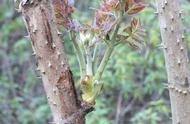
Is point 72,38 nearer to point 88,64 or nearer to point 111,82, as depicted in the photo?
point 88,64

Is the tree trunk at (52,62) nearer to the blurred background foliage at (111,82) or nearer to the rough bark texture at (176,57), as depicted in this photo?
the rough bark texture at (176,57)

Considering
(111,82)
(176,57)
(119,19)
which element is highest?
(119,19)

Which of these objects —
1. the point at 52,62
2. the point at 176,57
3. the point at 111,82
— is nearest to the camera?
the point at 52,62

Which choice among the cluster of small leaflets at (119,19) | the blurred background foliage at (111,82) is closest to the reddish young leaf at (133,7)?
Answer: the cluster of small leaflets at (119,19)

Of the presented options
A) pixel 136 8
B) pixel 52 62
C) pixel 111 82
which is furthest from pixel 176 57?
pixel 111 82

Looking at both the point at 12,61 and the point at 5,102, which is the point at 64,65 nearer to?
the point at 5,102

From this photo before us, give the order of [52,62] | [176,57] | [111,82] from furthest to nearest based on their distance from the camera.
Answer: [111,82] → [176,57] → [52,62]
